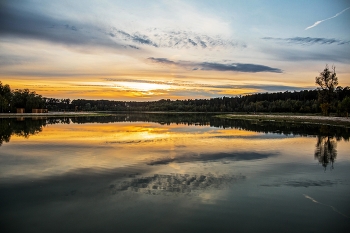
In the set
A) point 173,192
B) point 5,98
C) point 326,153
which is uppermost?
point 5,98

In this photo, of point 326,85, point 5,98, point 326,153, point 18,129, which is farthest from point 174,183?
point 5,98

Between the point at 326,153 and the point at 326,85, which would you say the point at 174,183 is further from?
the point at 326,85

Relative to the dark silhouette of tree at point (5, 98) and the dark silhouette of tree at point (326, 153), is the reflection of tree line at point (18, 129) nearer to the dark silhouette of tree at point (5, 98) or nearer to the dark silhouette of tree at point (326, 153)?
the dark silhouette of tree at point (326, 153)

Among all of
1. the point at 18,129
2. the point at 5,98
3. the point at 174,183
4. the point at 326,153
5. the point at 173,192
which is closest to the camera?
the point at 173,192

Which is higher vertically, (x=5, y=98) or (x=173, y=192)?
(x=5, y=98)

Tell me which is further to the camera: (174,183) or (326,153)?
(326,153)

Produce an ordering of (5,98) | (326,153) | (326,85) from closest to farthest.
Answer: (326,153)
(326,85)
(5,98)

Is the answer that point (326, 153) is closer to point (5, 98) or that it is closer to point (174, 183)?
point (174, 183)

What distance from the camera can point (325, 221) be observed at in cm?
900

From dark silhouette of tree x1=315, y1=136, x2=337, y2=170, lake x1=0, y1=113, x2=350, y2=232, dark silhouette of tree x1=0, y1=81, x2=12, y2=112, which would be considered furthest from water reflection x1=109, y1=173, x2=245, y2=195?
dark silhouette of tree x1=0, y1=81, x2=12, y2=112

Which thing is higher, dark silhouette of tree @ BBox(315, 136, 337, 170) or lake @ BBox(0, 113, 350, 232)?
dark silhouette of tree @ BBox(315, 136, 337, 170)

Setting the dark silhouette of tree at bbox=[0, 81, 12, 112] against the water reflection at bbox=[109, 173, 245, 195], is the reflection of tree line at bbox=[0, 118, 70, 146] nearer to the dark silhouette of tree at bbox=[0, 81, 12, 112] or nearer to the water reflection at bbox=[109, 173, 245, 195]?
the water reflection at bbox=[109, 173, 245, 195]

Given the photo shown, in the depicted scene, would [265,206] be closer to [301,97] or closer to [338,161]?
[338,161]

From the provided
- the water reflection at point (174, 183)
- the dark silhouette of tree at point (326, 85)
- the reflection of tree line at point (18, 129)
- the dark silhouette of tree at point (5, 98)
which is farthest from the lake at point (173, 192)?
the dark silhouette of tree at point (5, 98)
